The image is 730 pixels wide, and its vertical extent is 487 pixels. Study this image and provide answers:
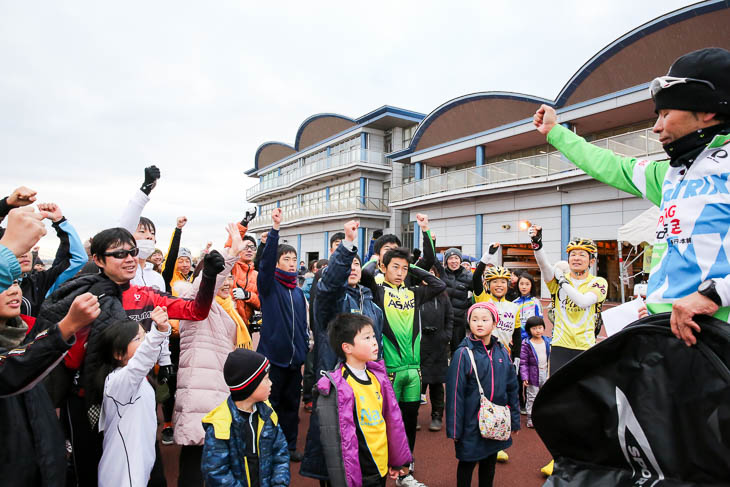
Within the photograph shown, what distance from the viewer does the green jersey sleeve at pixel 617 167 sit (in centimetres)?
199

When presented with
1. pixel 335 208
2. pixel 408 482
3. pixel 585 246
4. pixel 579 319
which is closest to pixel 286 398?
pixel 408 482

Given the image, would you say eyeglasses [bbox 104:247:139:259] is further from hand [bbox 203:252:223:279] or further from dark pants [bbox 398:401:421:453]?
dark pants [bbox 398:401:421:453]

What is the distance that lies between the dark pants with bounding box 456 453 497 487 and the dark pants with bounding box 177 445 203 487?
2079 millimetres

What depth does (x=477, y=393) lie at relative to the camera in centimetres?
361

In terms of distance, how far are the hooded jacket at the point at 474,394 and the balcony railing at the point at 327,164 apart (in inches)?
1052

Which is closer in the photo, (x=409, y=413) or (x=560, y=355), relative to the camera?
(x=409, y=413)

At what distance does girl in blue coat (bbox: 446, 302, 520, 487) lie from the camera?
11.4 ft

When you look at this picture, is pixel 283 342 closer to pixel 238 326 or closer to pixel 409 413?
pixel 238 326

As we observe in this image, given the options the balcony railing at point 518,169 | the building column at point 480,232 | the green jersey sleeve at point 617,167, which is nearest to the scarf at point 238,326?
the green jersey sleeve at point 617,167

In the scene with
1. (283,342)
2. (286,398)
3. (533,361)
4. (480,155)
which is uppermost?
(480,155)

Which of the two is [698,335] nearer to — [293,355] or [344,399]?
[344,399]

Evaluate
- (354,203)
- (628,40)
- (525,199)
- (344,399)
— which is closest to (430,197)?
(525,199)

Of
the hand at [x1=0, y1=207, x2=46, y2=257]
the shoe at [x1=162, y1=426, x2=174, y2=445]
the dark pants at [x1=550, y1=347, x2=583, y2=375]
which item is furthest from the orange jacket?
the hand at [x1=0, y1=207, x2=46, y2=257]

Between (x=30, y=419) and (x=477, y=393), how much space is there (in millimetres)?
3017
